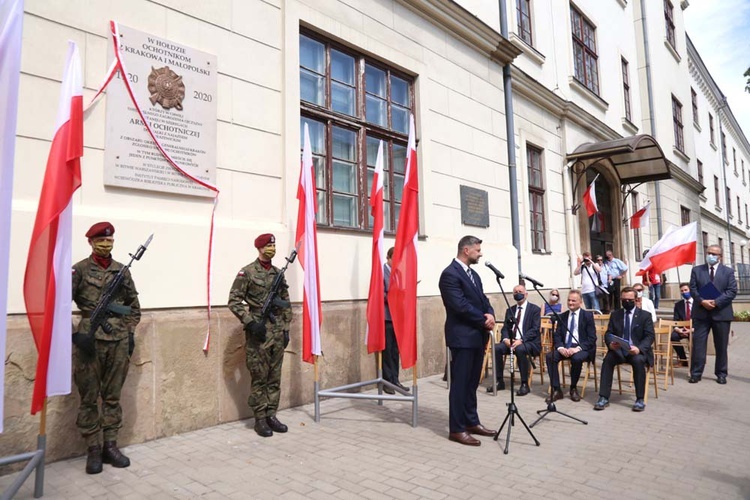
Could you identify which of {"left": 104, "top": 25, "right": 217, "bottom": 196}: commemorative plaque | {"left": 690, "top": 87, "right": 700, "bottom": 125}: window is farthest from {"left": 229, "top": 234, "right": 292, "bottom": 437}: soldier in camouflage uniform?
{"left": 690, "top": 87, "right": 700, "bottom": 125}: window

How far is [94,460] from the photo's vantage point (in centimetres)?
378

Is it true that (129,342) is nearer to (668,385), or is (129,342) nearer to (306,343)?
(306,343)

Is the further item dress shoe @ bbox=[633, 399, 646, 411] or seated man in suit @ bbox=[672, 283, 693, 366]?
seated man in suit @ bbox=[672, 283, 693, 366]

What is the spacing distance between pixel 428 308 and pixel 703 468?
4.22m

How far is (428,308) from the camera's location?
770 cm

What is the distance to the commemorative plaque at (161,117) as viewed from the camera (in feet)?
15.2

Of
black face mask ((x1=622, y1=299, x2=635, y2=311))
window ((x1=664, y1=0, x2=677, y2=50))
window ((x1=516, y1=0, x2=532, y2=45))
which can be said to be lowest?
black face mask ((x1=622, y1=299, x2=635, y2=311))

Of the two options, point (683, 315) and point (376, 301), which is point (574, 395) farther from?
point (683, 315)

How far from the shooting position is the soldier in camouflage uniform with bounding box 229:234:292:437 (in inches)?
187

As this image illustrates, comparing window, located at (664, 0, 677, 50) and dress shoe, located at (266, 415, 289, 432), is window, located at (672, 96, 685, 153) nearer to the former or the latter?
window, located at (664, 0, 677, 50)

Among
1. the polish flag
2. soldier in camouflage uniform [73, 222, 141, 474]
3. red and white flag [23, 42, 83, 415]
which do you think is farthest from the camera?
the polish flag

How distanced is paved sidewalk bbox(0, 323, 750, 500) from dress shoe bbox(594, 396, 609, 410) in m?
0.10

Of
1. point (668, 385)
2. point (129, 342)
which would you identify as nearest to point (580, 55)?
point (668, 385)

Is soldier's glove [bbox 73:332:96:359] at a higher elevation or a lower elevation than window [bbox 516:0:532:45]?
lower
